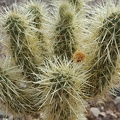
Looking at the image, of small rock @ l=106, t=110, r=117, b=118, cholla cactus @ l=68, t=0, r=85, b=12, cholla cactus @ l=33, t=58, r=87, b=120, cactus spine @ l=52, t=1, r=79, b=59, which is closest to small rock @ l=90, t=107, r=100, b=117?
small rock @ l=106, t=110, r=117, b=118

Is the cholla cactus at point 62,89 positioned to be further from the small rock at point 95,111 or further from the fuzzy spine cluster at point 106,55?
the small rock at point 95,111

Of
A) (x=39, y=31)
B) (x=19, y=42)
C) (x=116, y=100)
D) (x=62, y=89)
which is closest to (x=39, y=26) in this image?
(x=39, y=31)

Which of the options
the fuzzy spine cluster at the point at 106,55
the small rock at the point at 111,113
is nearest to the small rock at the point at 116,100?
the small rock at the point at 111,113

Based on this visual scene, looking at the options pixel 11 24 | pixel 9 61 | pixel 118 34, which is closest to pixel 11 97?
pixel 9 61

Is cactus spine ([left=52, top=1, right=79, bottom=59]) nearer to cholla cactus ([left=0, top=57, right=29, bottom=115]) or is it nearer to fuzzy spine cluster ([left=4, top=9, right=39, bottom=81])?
fuzzy spine cluster ([left=4, top=9, right=39, bottom=81])

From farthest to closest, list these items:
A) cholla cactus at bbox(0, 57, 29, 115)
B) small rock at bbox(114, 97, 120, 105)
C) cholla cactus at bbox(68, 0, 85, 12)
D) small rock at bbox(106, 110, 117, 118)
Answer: small rock at bbox(114, 97, 120, 105) < small rock at bbox(106, 110, 117, 118) < cholla cactus at bbox(68, 0, 85, 12) < cholla cactus at bbox(0, 57, 29, 115)

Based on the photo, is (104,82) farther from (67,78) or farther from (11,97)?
(11,97)
